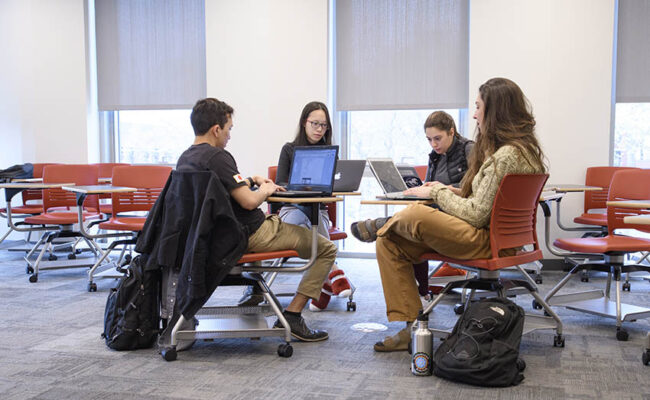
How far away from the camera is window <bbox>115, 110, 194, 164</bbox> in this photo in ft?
22.0

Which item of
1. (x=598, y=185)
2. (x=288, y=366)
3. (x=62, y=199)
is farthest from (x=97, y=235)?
(x=598, y=185)

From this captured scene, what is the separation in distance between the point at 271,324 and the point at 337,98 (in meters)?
3.23

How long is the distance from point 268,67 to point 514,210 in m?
3.69

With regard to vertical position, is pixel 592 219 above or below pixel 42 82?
below

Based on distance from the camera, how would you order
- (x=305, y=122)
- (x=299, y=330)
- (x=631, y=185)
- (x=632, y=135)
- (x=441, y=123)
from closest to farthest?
(x=299, y=330), (x=441, y=123), (x=305, y=122), (x=631, y=185), (x=632, y=135)

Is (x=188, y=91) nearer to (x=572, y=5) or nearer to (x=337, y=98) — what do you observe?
(x=337, y=98)

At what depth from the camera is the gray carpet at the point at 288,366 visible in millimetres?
2361

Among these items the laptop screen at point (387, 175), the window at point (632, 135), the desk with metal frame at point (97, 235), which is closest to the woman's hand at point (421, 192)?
the laptop screen at point (387, 175)

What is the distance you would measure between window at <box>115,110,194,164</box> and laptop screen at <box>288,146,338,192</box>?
141 inches

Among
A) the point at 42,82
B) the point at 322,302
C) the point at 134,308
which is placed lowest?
the point at 322,302

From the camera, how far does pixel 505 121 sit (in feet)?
9.16

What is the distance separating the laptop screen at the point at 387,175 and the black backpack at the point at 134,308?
1.15m

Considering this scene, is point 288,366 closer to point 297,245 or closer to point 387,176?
point 297,245

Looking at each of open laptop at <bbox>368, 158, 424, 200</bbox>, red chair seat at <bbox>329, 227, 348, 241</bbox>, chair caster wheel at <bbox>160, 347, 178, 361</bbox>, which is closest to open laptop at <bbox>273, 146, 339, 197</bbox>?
open laptop at <bbox>368, 158, 424, 200</bbox>
